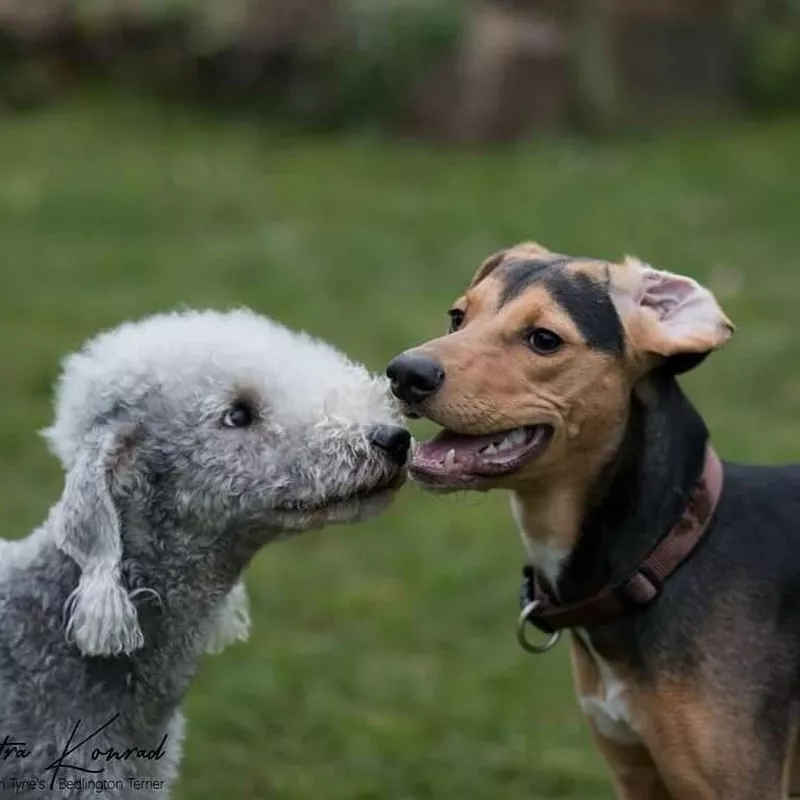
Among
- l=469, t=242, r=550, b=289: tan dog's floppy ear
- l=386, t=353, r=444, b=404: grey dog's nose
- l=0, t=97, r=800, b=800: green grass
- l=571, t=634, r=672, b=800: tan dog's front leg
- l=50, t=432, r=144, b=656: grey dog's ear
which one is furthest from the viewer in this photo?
l=0, t=97, r=800, b=800: green grass

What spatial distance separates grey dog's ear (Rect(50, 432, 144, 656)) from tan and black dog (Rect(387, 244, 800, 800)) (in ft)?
2.45

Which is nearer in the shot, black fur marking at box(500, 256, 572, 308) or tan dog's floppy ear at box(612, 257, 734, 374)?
tan dog's floppy ear at box(612, 257, 734, 374)

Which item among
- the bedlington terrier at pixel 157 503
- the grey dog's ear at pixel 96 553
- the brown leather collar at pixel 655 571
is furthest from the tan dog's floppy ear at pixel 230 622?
the brown leather collar at pixel 655 571

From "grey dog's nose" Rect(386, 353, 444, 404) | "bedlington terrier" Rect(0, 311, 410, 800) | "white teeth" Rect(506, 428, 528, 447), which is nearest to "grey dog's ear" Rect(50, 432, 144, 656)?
"bedlington terrier" Rect(0, 311, 410, 800)

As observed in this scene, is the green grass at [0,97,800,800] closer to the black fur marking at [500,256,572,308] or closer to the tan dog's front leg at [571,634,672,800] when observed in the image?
the tan dog's front leg at [571,634,672,800]

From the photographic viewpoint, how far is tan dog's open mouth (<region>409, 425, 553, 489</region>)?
349 centimetres

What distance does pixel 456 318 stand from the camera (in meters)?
3.89

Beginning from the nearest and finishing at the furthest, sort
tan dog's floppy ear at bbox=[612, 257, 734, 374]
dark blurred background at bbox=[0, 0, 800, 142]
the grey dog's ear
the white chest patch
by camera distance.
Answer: the grey dog's ear, tan dog's floppy ear at bbox=[612, 257, 734, 374], the white chest patch, dark blurred background at bbox=[0, 0, 800, 142]

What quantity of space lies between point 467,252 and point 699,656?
21.0ft

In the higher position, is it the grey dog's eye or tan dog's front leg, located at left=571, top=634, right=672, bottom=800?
the grey dog's eye

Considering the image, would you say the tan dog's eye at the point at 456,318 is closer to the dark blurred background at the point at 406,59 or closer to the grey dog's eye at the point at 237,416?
the grey dog's eye at the point at 237,416

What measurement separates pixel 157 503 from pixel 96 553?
0.21 metres

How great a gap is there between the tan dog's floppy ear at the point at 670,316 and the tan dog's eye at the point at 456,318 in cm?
42

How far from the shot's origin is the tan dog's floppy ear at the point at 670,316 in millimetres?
3562
